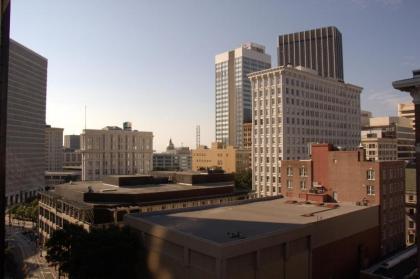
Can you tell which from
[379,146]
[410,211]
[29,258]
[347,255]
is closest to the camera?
[347,255]

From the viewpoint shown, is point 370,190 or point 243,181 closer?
point 370,190

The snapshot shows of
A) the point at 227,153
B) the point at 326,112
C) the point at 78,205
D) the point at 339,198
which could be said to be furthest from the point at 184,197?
the point at 227,153

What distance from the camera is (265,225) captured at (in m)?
42.2

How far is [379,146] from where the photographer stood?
177m

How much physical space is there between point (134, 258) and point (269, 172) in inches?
3693

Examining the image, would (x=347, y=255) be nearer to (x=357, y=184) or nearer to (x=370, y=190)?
(x=370, y=190)

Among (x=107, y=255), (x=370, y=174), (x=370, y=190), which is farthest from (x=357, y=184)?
(x=107, y=255)

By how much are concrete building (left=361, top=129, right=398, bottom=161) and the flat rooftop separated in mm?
131347

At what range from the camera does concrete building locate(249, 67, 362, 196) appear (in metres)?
132

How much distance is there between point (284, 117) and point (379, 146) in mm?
73236

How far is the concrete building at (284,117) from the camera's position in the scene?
13250 centimetres

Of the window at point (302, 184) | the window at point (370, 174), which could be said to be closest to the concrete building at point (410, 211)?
the window at point (302, 184)

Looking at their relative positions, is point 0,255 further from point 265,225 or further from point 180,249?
point 265,225

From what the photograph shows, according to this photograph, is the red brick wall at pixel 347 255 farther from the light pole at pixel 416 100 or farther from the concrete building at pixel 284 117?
the concrete building at pixel 284 117
